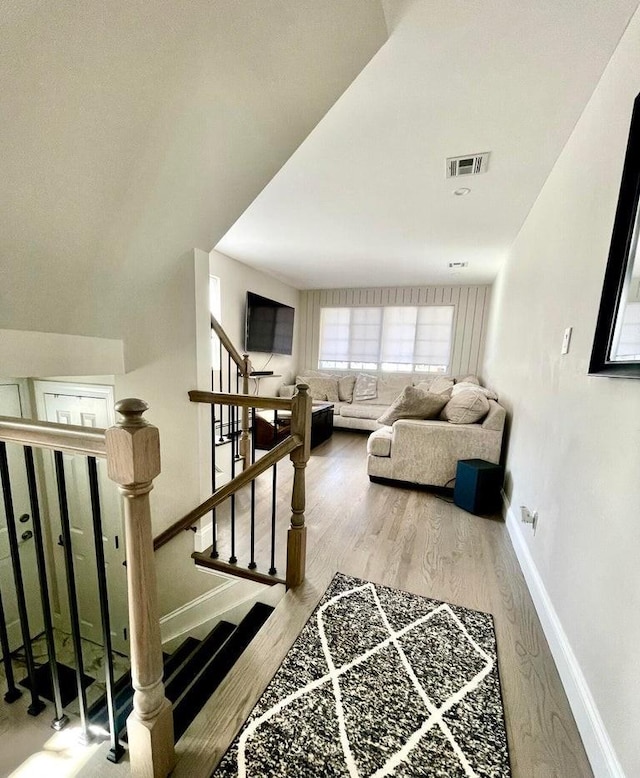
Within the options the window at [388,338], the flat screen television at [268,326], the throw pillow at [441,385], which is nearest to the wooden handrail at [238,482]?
the flat screen television at [268,326]

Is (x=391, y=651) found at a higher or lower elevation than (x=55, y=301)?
lower

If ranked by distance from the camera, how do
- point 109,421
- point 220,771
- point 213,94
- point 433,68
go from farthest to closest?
point 109,421
point 433,68
point 213,94
point 220,771

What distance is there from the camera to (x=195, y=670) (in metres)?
1.77

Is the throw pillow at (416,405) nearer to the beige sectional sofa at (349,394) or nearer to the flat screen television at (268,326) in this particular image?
the beige sectional sofa at (349,394)

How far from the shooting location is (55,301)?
5.02 ft

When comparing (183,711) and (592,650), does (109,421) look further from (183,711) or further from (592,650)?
(592,650)

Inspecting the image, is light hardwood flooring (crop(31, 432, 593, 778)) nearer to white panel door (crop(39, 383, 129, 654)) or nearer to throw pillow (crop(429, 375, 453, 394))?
white panel door (crop(39, 383, 129, 654))

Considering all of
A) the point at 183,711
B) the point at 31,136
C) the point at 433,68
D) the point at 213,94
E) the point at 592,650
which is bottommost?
the point at 183,711

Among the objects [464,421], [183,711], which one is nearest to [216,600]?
[183,711]

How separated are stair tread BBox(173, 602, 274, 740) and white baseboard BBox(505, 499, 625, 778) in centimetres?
134

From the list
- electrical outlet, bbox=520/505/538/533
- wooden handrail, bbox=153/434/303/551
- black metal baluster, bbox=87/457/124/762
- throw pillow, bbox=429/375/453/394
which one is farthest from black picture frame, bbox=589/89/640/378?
throw pillow, bbox=429/375/453/394

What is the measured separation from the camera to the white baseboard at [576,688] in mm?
926

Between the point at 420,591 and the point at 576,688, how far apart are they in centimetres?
68

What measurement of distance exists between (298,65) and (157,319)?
1421mm
